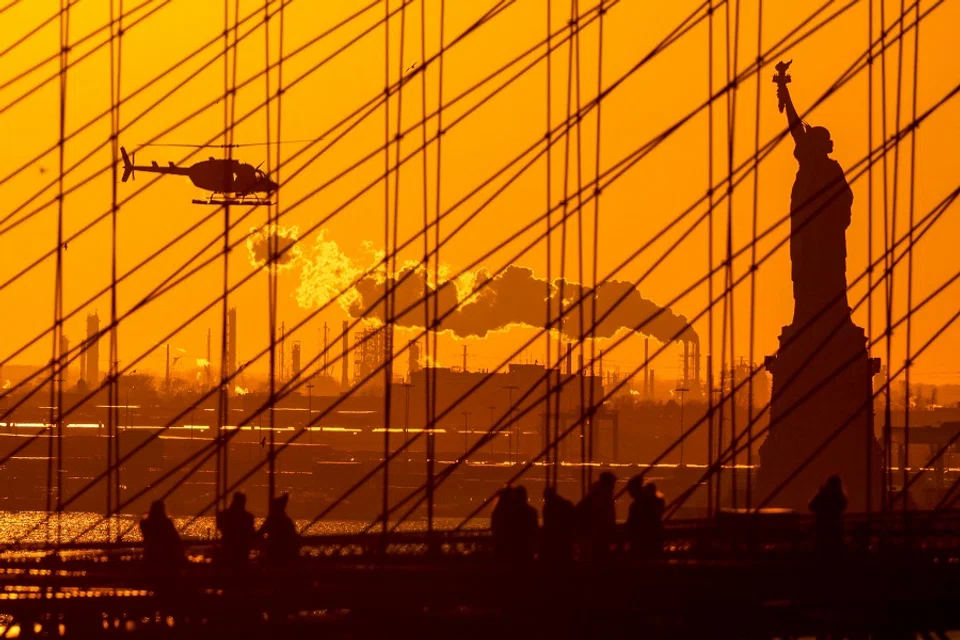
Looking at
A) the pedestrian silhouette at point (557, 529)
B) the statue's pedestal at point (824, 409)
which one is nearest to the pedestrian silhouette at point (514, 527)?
the pedestrian silhouette at point (557, 529)

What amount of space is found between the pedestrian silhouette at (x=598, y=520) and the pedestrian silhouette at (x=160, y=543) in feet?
8.38

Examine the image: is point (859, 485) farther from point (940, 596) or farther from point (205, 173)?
point (940, 596)

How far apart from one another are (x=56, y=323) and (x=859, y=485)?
2672 centimetres

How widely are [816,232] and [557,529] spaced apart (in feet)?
106

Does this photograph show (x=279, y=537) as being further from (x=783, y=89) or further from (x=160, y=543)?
(x=783, y=89)

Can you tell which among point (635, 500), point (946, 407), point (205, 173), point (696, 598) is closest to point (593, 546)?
point (635, 500)

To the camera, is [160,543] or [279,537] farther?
[279,537]

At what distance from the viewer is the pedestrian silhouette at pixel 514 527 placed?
13828mm

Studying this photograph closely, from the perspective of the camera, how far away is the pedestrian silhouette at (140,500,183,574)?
13.8 m

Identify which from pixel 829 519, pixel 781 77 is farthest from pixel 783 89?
pixel 829 519

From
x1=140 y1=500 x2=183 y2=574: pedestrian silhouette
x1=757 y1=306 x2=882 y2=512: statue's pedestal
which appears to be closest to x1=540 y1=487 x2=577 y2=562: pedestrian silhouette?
x1=140 y1=500 x2=183 y2=574: pedestrian silhouette

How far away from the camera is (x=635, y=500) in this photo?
1453 centimetres

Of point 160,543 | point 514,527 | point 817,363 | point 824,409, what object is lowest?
point 160,543

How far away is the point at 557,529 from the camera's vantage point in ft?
46.3
